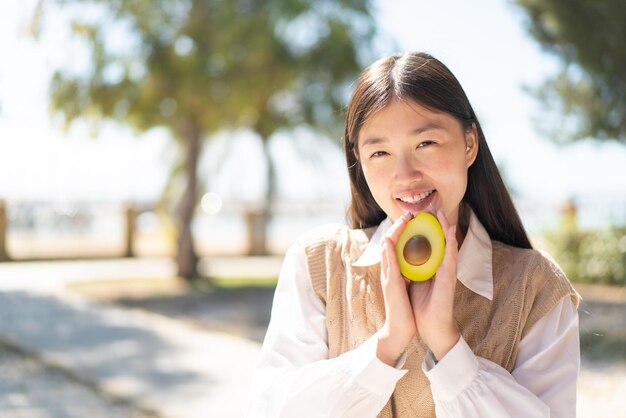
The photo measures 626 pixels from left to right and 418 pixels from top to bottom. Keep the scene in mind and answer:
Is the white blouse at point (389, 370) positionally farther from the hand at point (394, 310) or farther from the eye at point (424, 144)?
the eye at point (424, 144)

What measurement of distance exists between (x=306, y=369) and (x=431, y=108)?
0.66m

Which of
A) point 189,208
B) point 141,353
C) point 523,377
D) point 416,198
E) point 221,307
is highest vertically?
point 416,198

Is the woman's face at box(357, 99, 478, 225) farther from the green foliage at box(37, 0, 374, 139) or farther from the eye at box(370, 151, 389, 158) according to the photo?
the green foliage at box(37, 0, 374, 139)

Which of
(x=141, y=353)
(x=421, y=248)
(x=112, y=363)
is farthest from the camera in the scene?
(x=141, y=353)

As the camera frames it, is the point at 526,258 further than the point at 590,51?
No

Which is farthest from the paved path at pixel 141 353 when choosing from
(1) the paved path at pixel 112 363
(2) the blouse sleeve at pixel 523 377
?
(2) the blouse sleeve at pixel 523 377

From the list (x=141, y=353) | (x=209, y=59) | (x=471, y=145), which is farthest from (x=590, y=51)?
(x=471, y=145)

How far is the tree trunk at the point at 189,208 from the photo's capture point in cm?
1224

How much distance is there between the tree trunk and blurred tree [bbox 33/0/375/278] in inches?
36.4

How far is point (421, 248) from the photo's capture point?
1.60 meters

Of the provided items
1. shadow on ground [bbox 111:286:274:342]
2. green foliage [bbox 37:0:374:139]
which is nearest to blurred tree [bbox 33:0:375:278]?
green foliage [bbox 37:0:374:139]

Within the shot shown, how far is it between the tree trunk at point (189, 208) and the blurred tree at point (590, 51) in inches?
238

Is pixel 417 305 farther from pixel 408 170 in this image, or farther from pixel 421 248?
pixel 408 170

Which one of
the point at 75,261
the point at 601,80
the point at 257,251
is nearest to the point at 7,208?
the point at 75,261
